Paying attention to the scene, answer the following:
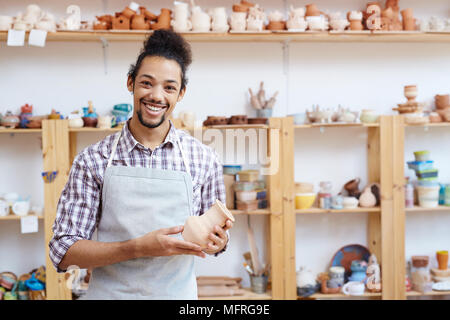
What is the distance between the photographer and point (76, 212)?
1378 millimetres

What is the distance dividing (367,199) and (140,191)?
73.7 inches

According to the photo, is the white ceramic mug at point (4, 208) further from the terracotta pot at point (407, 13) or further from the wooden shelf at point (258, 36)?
the terracotta pot at point (407, 13)

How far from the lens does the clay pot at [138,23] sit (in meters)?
2.79

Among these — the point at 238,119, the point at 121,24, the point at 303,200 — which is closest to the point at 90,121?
the point at 121,24

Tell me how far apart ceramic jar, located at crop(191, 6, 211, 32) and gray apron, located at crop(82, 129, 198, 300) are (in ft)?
4.99

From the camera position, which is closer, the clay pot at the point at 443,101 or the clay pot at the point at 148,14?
the clay pot at the point at 148,14

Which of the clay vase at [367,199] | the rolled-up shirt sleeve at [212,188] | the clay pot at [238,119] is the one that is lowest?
the clay vase at [367,199]

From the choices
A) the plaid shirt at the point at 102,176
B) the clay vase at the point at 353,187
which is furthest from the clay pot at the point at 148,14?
the clay vase at the point at 353,187

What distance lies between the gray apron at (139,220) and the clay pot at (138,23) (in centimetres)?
150

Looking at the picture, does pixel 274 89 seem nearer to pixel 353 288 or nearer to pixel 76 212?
pixel 353 288

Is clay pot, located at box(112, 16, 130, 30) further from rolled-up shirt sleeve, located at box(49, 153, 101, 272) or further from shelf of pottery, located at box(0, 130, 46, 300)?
rolled-up shirt sleeve, located at box(49, 153, 101, 272)

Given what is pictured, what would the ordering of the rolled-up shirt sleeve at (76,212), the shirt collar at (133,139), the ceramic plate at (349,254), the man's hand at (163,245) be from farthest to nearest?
the ceramic plate at (349,254)
the shirt collar at (133,139)
the rolled-up shirt sleeve at (76,212)
the man's hand at (163,245)
